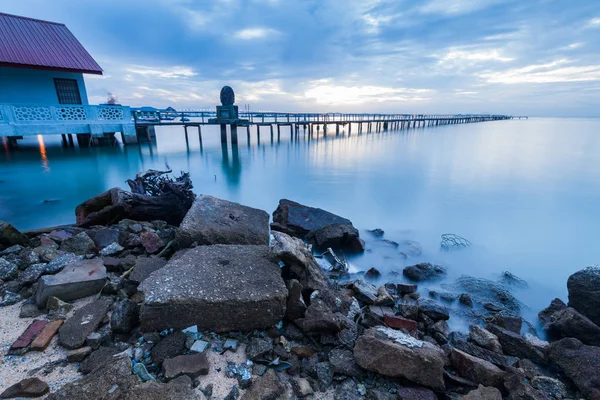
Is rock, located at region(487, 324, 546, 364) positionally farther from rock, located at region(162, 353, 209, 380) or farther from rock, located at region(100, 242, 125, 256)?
rock, located at region(100, 242, 125, 256)

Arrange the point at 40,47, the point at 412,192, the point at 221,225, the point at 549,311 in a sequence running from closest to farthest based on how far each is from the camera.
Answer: the point at 221,225 → the point at 549,311 → the point at 412,192 → the point at 40,47

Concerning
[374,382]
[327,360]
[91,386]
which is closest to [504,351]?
[374,382]

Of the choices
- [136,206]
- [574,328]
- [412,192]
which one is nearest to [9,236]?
[136,206]

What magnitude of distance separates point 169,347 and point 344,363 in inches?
48.9

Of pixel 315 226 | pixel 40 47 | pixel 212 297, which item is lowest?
pixel 315 226

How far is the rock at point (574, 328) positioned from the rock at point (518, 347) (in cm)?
73

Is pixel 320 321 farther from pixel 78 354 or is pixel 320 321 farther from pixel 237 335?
pixel 78 354

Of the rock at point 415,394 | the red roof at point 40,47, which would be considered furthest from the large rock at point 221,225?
the red roof at point 40,47

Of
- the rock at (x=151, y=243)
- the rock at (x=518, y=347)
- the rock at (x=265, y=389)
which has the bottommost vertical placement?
the rock at (x=518, y=347)

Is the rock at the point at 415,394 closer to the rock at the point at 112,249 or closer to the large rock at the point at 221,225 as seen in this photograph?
the large rock at the point at 221,225

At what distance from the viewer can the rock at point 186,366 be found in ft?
6.05

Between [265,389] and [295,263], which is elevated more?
[295,263]

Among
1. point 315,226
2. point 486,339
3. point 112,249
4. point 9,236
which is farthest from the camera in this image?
point 315,226

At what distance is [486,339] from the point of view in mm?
2650
